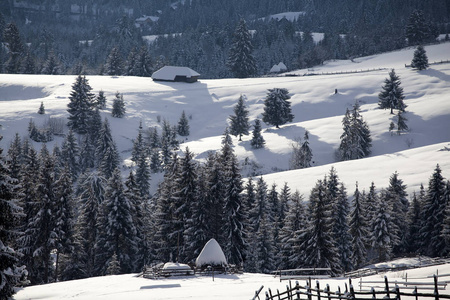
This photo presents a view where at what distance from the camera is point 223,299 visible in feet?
82.8

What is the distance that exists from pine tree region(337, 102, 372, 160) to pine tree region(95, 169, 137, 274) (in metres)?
44.2

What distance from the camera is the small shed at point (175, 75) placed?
13412 cm

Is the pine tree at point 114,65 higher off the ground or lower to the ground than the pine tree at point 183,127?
higher

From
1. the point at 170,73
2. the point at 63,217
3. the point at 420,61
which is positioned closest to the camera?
the point at 63,217

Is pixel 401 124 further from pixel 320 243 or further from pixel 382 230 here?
pixel 320 243

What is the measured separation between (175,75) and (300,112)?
39462mm

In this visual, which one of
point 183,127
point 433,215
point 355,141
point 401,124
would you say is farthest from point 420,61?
point 433,215

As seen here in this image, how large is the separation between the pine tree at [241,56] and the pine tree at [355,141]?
6529cm

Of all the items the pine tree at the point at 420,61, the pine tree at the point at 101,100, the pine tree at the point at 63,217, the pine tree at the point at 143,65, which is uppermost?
the pine tree at the point at 143,65

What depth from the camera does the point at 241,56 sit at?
486 ft

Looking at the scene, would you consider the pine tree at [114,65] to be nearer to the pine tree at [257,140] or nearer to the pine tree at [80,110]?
the pine tree at [80,110]

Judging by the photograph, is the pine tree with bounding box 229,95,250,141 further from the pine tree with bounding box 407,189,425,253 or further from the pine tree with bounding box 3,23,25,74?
the pine tree with bounding box 3,23,25,74

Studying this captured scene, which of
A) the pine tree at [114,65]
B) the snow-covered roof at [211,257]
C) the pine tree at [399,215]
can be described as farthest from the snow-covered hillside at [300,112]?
the snow-covered roof at [211,257]

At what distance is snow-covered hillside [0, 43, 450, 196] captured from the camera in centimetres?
7406
